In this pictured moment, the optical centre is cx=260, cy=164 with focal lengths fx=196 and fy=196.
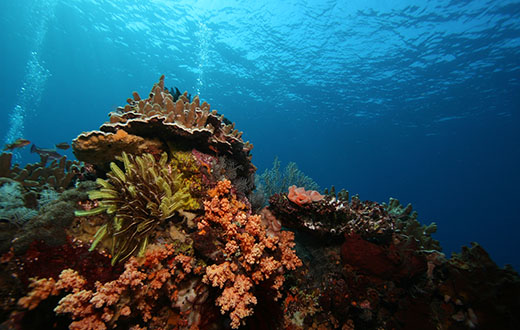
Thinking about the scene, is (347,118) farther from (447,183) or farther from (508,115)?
(447,183)

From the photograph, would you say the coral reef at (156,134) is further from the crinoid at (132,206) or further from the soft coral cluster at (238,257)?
the soft coral cluster at (238,257)

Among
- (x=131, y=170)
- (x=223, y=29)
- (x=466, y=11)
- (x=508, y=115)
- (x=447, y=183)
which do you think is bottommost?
(x=131, y=170)

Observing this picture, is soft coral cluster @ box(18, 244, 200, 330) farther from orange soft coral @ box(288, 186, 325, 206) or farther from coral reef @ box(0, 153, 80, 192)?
coral reef @ box(0, 153, 80, 192)

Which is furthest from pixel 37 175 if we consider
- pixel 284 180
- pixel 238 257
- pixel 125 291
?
pixel 284 180

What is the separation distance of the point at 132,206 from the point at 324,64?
33.9 metres

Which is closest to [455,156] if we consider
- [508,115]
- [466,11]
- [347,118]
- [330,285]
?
[508,115]

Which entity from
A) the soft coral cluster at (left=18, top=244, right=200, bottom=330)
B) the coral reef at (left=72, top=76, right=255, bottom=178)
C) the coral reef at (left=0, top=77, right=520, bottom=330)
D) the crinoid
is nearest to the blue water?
the coral reef at (left=72, top=76, right=255, bottom=178)

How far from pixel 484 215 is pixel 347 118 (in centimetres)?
12200

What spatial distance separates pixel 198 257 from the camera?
10.3ft

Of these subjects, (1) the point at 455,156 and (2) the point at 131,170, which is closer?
(2) the point at 131,170

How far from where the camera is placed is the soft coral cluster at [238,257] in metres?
2.69

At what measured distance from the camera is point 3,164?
4766mm

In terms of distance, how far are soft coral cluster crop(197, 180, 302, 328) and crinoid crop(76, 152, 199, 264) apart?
64 cm

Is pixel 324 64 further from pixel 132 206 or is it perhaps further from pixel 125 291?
pixel 125 291
